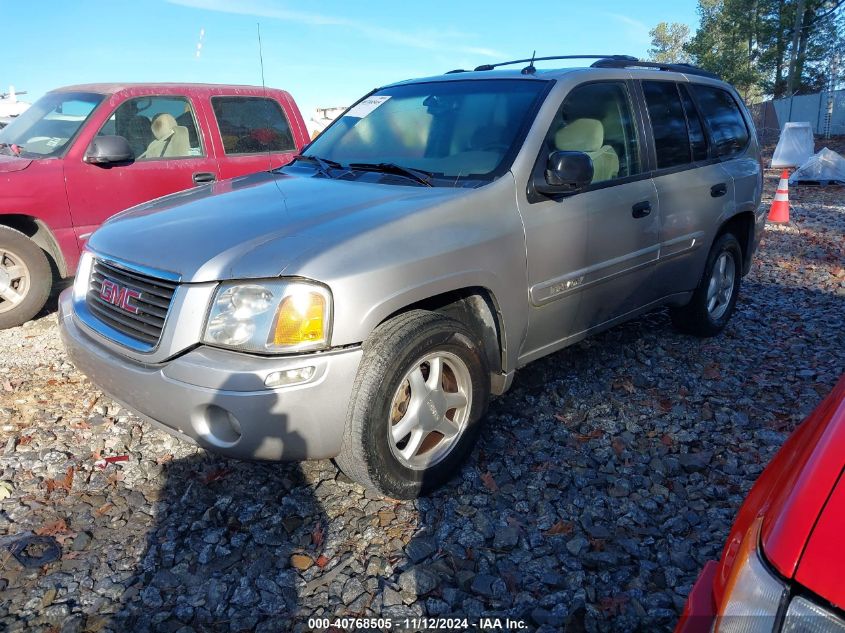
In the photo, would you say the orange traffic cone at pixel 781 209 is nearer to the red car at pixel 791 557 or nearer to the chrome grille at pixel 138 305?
the red car at pixel 791 557

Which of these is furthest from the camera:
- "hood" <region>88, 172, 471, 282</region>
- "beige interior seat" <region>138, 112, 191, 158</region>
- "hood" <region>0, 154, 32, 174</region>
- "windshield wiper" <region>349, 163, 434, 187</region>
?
"beige interior seat" <region>138, 112, 191, 158</region>

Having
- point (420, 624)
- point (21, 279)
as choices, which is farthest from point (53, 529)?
point (21, 279)

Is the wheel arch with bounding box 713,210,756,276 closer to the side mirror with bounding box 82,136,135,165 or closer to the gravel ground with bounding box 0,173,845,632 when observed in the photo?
the gravel ground with bounding box 0,173,845,632

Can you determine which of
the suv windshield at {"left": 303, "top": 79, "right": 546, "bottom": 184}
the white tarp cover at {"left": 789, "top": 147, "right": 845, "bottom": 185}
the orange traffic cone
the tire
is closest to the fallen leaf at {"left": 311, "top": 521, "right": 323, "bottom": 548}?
the suv windshield at {"left": 303, "top": 79, "right": 546, "bottom": 184}

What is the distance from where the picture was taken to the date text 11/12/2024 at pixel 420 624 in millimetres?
2211

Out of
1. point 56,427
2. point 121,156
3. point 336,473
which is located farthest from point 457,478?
point 121,156

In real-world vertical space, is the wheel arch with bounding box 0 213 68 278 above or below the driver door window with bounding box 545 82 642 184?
below

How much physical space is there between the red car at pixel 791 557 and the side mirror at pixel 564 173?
1.83 meters

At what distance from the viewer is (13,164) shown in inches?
194

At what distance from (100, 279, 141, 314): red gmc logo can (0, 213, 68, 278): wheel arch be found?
268 cm

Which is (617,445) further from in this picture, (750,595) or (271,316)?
(750,595)

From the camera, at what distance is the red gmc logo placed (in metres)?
2.65

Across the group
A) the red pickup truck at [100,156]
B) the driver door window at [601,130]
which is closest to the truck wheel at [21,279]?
the red pickup truck at [100,156]

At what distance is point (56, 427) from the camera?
3.53 metres
